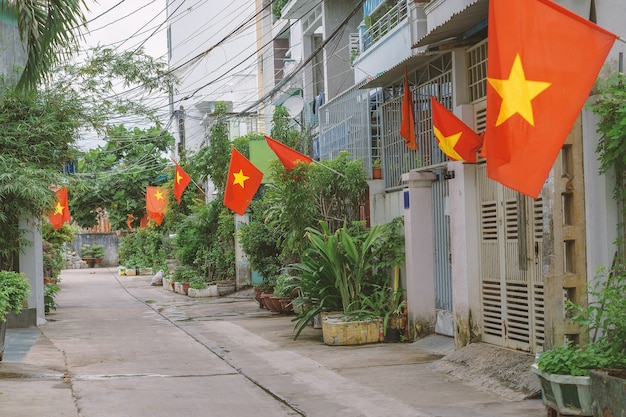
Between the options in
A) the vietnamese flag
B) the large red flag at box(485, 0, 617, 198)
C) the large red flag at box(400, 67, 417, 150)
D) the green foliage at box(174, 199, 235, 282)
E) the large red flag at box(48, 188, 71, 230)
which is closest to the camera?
the large red flag at box(485, 0, 617, 198)

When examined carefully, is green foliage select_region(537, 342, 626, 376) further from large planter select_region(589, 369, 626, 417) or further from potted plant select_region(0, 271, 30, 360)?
potted plant select_region(0, 271, 30, 360)

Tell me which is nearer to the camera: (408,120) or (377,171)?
(408,120)

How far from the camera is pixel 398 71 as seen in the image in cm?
1434

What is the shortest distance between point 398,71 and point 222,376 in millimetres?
5821

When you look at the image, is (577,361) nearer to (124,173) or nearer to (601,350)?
(601,350)

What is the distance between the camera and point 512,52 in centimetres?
688

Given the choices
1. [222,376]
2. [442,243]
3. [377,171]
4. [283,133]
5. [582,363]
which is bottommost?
[222,376]

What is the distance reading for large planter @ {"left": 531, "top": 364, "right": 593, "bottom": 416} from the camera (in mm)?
7062

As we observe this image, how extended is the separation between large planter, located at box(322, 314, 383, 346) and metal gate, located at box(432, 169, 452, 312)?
1.02 m

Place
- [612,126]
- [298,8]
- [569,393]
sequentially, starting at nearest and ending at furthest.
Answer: [569,393] < [612,126] < [298,8]

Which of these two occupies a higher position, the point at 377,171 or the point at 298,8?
the point at 298,8

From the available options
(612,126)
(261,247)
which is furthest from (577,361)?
(261,247)

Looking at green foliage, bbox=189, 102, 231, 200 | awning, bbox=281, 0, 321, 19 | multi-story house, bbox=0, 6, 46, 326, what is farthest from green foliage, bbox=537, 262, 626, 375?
green foliage, bbox=189, 102, 231, 200

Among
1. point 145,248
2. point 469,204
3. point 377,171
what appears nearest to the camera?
point 469,204
